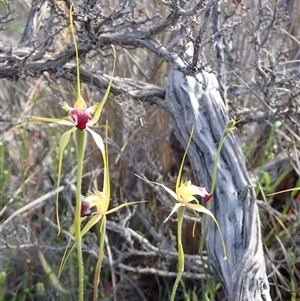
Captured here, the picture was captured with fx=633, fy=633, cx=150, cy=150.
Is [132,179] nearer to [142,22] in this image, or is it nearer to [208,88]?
[208,88]

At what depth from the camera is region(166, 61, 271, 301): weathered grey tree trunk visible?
140 centimetres

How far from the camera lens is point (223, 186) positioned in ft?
5.20

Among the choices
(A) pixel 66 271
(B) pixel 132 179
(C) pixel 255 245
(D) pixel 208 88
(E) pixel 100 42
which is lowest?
(A) pixel 66 271

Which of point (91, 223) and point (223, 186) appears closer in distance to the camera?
point (91, 223)

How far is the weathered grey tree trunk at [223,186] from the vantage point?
4.61 ft

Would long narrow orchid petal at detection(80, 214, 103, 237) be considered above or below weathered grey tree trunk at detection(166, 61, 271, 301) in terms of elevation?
above

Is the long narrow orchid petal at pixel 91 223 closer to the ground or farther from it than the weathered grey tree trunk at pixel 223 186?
farther from it

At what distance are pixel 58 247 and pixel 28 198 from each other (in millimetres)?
298

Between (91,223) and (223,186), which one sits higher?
(91,223)

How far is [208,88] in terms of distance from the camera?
68.4 inches

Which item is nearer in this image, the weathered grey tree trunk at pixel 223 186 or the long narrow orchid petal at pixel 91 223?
the long narrow orchid petal at pixel 91 223

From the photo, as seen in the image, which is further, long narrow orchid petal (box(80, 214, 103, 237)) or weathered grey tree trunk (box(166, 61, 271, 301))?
weathered grey tree trunk (box(166, 61, 271, 301))

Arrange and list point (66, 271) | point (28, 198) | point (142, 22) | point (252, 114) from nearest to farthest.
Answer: point (142, 22), point (252, 114), point (66, 271), point (28, 198)

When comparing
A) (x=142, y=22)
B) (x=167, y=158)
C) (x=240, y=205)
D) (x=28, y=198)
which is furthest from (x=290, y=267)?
(x=28, y=198)
